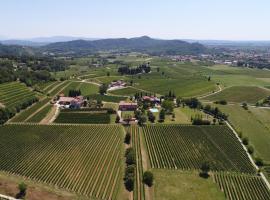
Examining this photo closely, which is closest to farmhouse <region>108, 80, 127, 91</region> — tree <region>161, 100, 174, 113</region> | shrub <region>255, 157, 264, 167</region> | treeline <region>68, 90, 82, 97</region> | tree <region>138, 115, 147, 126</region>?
treeline <region>68, 90, 82, 97</region>

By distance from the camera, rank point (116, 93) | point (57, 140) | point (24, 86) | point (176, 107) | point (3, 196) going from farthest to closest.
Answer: point (116, 93), point (24, 86), point (176, 107), point (57, 140), point (3, 196)

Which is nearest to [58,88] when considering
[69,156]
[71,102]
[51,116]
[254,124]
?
[71,102]

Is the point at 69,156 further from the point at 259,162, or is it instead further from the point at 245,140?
the point at 245,140

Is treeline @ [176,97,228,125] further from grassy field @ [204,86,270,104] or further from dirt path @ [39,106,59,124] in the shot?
dirt path @ [39,106,59,124]

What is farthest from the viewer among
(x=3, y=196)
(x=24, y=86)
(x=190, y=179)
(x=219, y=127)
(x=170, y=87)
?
(x=170, y=87)

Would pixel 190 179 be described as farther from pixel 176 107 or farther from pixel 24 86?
pixel 24 86

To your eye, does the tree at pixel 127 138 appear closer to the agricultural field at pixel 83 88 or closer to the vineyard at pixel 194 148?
the vineyard at pixel 194 148

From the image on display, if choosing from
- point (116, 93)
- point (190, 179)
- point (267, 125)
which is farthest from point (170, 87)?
point (190, 179)

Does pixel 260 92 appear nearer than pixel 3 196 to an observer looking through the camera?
No
